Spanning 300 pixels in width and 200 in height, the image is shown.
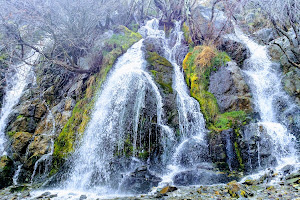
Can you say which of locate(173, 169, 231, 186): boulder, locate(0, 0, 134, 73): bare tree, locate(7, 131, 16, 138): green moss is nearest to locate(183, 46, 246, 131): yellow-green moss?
locate(173, 169, 231, 186): boulder

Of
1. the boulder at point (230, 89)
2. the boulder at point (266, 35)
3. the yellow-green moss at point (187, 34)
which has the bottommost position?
the boulder at point (230, 89)

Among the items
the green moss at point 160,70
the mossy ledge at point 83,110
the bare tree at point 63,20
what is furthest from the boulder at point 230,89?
the bare tree at point 63,20

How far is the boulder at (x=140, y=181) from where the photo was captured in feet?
21.9

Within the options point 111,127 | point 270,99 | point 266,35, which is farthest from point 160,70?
point 266,35

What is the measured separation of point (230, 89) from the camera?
9641 mm

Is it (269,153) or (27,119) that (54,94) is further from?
(269,153)

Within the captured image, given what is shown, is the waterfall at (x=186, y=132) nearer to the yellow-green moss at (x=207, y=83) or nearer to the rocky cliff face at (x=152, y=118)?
the rocky cliff face at (x=152, y=118)

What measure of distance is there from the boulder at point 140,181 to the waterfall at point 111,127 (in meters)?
0.43

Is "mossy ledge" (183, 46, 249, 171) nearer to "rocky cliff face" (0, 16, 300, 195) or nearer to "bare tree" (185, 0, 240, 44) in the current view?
"rocky cliff face" (0, 16, 300, 195)

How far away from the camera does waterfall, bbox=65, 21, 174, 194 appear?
7902 mm

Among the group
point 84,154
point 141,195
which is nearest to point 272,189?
point 141,195

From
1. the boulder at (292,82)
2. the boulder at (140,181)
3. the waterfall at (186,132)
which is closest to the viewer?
the boulder at (140,181)

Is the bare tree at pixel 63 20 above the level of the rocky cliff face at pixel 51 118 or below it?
above

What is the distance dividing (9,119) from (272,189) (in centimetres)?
1314
